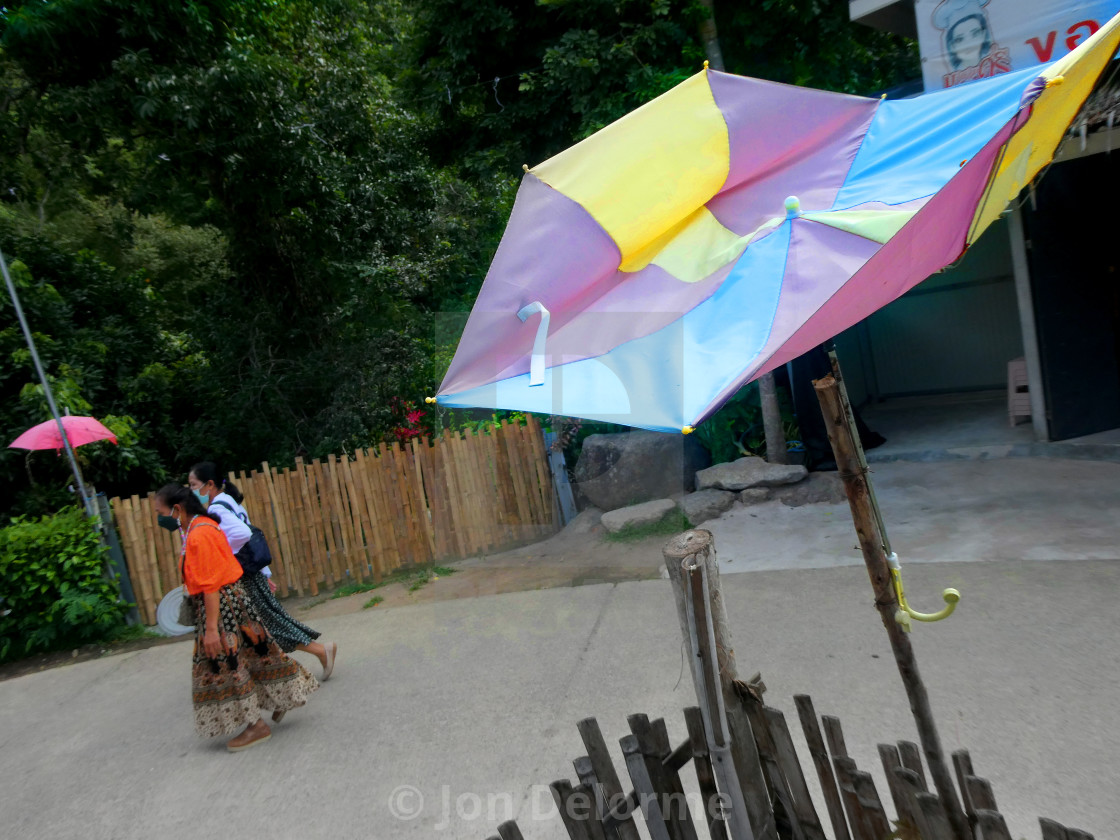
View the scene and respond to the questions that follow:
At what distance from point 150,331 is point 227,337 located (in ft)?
4.69

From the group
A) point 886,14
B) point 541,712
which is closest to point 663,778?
point 541,712

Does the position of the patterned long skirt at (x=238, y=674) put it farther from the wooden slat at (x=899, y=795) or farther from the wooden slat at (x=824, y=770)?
the wooden slat at (x=899, y=795)

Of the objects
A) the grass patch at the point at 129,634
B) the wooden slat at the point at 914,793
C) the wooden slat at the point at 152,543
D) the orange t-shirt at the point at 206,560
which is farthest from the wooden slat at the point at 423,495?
the wooden slat at the point at 914,793

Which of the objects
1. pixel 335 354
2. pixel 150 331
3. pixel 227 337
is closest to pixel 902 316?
pixel 335 354

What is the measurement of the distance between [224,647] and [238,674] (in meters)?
0.18

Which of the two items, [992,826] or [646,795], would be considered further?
[646,795]

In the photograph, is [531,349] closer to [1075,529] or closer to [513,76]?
[1075,529]

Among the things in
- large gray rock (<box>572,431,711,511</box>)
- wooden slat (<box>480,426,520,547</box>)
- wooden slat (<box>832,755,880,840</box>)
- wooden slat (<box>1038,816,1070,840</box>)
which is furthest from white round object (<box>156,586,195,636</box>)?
wooden slat (<box>1038,816,1070,840</box>)

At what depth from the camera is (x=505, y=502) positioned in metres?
7.96

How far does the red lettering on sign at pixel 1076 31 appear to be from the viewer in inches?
240

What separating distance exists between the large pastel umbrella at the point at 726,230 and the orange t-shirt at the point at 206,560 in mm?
2572

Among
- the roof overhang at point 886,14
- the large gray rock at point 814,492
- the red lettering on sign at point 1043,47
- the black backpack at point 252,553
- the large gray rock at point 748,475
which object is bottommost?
the large gray rock at point 814,492

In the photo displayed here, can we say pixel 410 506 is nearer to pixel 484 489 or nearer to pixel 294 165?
pixel 484 489

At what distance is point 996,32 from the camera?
22.0 feet
